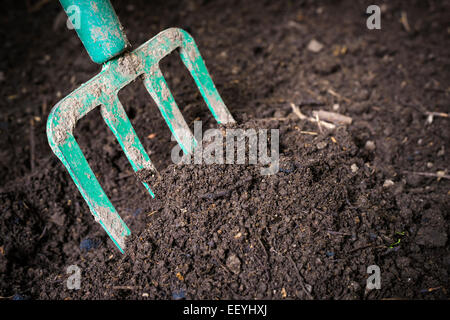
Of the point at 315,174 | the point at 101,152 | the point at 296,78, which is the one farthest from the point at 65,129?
the point at 296,78

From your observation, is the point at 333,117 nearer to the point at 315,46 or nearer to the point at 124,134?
the point at 315,46

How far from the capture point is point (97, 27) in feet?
6.10

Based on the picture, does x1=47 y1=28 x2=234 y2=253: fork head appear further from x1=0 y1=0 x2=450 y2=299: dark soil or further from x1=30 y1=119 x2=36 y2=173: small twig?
x1=30 y1=119 x2=36 y2=173: small twig

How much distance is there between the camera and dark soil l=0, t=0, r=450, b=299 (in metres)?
1.74

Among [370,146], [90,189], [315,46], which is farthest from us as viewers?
[315,46]

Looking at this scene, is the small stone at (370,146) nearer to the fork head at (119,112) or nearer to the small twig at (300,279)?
the fork head at (119,112)

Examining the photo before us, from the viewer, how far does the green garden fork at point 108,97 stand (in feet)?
5.90

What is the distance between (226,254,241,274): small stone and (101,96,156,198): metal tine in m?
0.50

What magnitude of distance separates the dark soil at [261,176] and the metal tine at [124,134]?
0.42 ft

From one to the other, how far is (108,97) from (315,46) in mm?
1855

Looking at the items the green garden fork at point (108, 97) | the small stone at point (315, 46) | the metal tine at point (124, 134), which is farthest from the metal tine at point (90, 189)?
the small stone at point (315, 46)

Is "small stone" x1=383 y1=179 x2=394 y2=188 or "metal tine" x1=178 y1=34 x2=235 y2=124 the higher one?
"metal tine" x1=178 y1=34 x2=235 y2=124

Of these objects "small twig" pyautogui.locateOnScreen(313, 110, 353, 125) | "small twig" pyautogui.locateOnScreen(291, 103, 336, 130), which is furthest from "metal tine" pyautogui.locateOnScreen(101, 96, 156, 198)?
"small twig" pyautogui.locateOnScreen(313, 110, 353, 125)

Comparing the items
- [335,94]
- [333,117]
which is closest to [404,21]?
[335,94]
